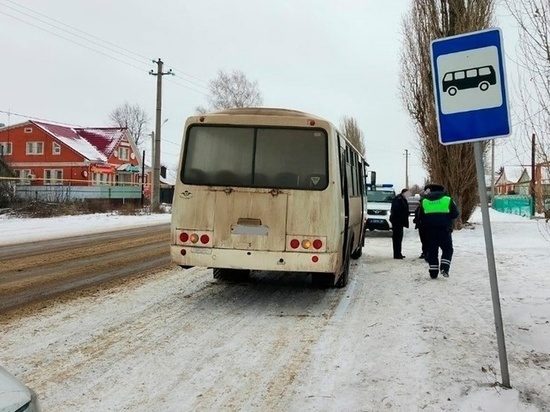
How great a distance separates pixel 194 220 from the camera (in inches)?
291

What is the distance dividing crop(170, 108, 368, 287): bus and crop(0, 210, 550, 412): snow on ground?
796mm

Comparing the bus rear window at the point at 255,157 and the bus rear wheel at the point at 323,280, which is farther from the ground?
the bus rear window at the point at 255,157

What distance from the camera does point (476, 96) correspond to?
421cm

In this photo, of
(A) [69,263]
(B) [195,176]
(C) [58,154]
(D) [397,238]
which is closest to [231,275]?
(B) [195,176]

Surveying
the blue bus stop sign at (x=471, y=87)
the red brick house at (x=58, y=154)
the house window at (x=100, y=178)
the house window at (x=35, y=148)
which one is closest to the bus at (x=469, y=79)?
the blue bus stop sign at (x=471, y=87)

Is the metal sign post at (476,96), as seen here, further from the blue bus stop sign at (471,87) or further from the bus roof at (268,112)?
the bus roof at (268,112)

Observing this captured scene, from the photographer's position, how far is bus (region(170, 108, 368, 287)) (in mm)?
7211

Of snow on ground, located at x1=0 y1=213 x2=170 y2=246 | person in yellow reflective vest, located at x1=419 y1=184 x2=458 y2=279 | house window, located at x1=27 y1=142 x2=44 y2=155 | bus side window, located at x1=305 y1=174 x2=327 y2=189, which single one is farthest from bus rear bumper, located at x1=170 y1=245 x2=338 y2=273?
house window, located at x1=27 y1=142 x2=44 y2=155

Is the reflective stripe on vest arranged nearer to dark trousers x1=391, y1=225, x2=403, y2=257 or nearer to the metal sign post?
dark trousers x1=391, y1=225, x2=403, y2=257

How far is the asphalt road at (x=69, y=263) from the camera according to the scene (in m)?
8.70

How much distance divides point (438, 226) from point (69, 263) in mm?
7808

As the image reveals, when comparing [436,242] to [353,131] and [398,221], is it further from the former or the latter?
[353,131]

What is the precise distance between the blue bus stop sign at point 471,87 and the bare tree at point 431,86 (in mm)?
18429

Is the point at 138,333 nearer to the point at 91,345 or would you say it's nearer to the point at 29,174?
the point at 91,345
